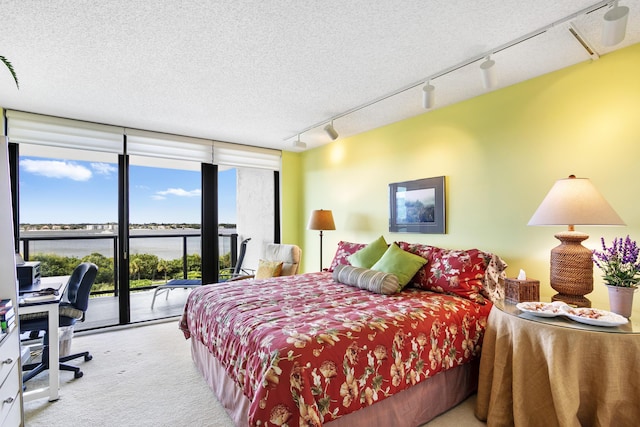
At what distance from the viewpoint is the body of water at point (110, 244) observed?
3.79m

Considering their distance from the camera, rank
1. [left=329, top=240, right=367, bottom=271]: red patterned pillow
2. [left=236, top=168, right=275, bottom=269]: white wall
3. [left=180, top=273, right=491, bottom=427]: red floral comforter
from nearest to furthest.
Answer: [left=180, top=273, right=491, bottom=427]: red floral comforter, [left=329, top=240, right=367, bottom=271]: red patterned pillow, [left=236, top=168, right=275, bottom=269]: white wall

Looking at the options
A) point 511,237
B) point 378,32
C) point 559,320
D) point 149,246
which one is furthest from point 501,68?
point 149,246

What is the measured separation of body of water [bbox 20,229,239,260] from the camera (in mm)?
3791

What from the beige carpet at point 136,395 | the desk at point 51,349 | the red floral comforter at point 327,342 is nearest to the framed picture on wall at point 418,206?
the red floral comforter at point 327,342

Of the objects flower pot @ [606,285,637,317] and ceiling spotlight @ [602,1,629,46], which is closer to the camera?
ceiling spotlight @ [602,1,629,46]

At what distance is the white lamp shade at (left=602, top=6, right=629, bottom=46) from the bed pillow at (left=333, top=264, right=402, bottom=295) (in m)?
1.97

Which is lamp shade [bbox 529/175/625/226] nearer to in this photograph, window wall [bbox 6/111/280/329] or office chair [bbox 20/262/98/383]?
office chair [bbox 20/262/98/383]

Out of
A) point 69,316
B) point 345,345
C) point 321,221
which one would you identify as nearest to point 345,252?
point 321,221

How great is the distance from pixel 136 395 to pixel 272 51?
272cm

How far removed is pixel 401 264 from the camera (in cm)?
276

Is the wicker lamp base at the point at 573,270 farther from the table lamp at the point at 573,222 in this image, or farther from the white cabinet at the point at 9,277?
the white cabinet at the point at 9,277

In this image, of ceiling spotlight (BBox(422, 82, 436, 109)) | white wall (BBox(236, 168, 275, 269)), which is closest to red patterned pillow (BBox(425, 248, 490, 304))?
ceiling spotlight (BBox(422, 82, 436, 109))

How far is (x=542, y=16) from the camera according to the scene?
5.97 ft

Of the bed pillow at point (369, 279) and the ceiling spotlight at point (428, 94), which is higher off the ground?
the ceiling spotlight at point (428, 94)
